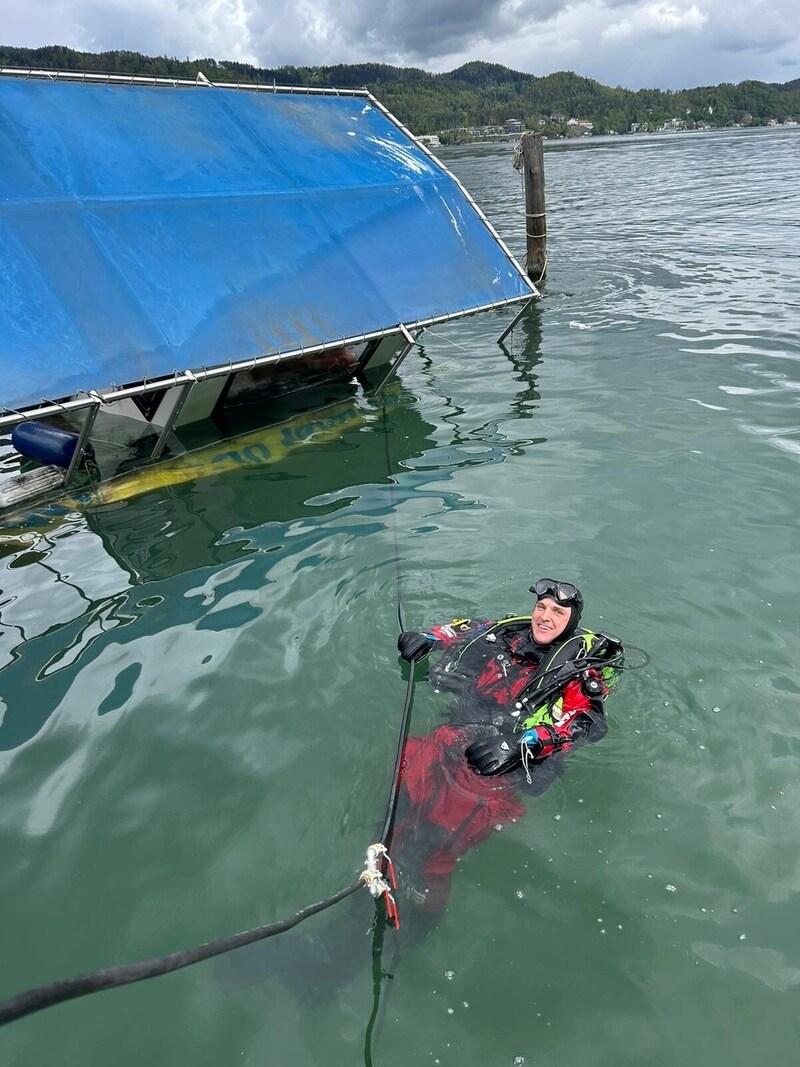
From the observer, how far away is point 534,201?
57.7ft

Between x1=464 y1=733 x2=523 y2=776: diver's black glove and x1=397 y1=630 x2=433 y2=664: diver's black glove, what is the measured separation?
88cm

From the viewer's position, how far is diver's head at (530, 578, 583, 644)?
509 centimetres

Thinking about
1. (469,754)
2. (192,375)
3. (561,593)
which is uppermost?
(192,375)

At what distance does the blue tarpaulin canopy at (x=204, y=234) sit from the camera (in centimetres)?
861

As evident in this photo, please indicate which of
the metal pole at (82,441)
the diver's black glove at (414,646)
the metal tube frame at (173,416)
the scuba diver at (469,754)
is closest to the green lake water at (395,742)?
the scuba diver at (469,754)

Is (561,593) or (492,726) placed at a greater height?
(561,593)

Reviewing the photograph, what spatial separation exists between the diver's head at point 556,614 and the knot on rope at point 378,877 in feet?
6.48

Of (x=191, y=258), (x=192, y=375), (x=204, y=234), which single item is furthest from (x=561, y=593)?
(x=204, y=234)

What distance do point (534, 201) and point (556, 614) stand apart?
15366 millimetres

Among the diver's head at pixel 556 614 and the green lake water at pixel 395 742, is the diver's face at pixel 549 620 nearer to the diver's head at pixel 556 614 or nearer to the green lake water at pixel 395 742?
the diver's head at pixel 556 614

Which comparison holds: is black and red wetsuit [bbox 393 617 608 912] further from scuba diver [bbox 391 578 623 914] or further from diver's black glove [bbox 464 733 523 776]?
diver's black glove [bbox 464 733 523 776]

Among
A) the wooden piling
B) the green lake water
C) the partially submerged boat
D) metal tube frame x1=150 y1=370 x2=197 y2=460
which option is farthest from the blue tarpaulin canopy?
the wooden piling

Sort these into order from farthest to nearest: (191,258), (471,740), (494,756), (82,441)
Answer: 1. (191,258)
2. (82,441)
3. (471,740)
4. (494,756)

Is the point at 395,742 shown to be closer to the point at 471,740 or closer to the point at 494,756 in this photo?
the point at 471,740
